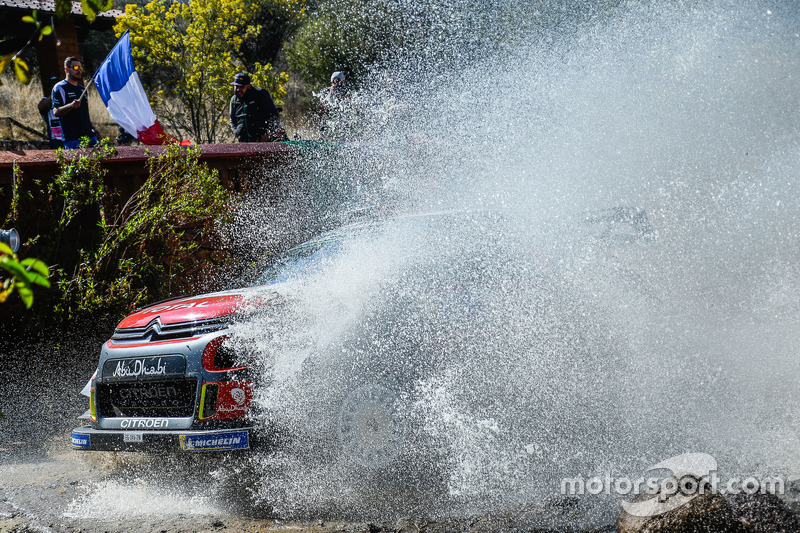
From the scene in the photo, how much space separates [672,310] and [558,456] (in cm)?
130

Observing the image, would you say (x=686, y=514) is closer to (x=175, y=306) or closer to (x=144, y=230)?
(x=175, y=306)

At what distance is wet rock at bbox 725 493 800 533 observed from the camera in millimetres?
2861

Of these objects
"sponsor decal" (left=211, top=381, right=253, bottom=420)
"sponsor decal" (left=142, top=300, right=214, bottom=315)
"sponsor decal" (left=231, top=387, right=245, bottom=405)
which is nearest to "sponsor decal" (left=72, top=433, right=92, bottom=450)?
"sponsor decal" (left=142, top=300, right=214, bottom=315)

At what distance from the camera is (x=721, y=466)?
3457mm

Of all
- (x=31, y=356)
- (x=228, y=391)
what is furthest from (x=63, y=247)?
(x=228, y=391)

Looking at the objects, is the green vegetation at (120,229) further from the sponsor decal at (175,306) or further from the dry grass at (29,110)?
the dry grass at (29,110)

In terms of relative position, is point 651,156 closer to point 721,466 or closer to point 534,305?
point 534,305

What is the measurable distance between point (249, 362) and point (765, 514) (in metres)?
2.45

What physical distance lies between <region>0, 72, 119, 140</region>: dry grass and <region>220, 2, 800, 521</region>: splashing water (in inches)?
581

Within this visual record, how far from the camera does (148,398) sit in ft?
13.0

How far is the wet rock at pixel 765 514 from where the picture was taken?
2.86 meters

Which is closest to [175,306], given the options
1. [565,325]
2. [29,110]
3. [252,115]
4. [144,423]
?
[144,423]

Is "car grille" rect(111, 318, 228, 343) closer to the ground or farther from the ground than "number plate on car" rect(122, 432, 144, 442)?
farther from the ground

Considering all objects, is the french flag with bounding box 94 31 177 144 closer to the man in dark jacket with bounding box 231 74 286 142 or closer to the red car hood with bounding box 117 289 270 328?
the man in dark jacket with bounding box 231 74 286 142
